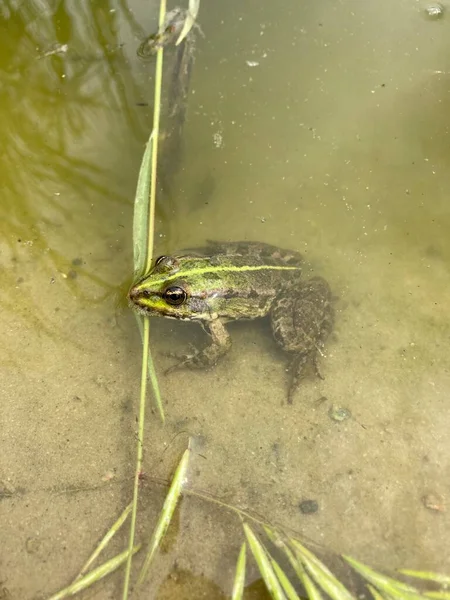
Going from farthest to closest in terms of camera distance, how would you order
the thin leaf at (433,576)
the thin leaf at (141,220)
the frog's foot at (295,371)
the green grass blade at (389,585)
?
1. the frog's foot at (295,371)
2. the thin leaf at (141,220)
3. the thin leaf at (433,576)
4. the green grass blade at (389,585)

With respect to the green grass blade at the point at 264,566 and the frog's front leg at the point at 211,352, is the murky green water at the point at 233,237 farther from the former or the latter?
the green grass blade at the point at 264,566

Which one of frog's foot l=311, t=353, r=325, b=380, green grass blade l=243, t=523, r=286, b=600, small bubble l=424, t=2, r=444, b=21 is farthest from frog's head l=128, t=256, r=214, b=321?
small bubble l=424, t=2, r=444, b=21

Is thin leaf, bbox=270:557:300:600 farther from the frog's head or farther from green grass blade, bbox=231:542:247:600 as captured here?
the frog's head

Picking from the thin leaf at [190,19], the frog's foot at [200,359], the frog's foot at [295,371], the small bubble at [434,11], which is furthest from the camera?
the small bubble at [434,11]

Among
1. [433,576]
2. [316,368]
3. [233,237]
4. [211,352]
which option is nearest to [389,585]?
[433,576]

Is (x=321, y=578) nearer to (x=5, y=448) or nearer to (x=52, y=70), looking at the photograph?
(x=5, y=448)

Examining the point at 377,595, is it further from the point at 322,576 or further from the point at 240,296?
the point at 240,296

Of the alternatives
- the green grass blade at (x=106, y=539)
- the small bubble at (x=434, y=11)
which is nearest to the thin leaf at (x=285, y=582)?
the green grass blade at (x=106, y=539)
